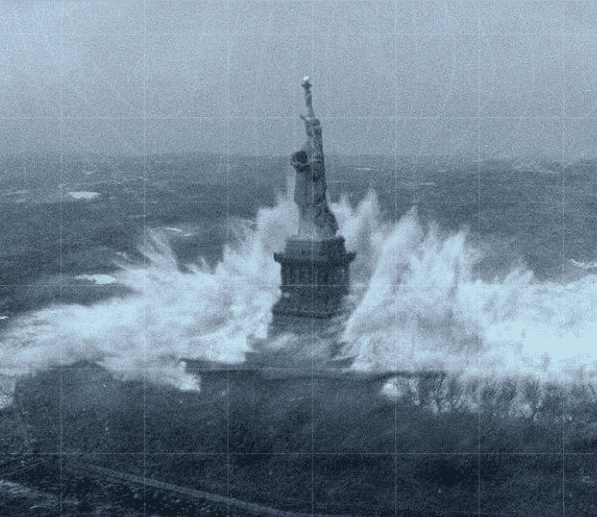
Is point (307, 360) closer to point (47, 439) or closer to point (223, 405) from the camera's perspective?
point (223, 405)

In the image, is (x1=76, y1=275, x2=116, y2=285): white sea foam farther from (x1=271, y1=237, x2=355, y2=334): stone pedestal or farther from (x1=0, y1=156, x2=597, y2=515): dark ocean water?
(x1=271, y1=237, x2=355, y2=334): stone pedestal

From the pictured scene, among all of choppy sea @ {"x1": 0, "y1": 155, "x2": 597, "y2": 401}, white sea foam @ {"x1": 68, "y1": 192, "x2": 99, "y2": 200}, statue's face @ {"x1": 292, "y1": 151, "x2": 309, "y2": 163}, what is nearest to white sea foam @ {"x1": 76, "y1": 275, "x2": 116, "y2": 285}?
choppy sea @ {"x1": 0, "y1": 155, "x2": 597, "y2": 401}

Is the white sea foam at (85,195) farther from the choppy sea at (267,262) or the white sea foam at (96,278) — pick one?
the white sea foam at (96,278)

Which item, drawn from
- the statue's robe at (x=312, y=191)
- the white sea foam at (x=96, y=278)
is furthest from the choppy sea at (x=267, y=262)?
the statue's robe at (x=312, y=191)

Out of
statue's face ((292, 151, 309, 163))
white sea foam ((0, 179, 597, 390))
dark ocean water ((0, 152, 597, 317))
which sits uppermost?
statue's face ((292, 151, 309, 163))

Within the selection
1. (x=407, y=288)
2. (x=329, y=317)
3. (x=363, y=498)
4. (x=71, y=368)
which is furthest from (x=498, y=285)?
(x=71, y=368)

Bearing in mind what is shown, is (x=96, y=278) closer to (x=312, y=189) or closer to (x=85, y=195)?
(x=85, y=195)

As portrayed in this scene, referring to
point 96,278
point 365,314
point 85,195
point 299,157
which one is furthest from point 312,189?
point 96,278
